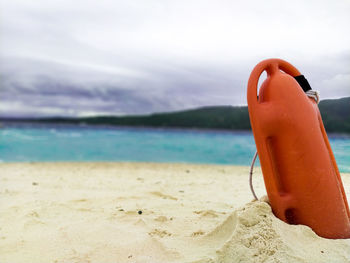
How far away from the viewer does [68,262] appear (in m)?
1.82

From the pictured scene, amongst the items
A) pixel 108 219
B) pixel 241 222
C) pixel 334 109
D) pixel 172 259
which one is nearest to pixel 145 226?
pixel 108 219

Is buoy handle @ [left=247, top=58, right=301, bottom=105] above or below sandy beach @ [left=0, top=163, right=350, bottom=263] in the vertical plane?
above

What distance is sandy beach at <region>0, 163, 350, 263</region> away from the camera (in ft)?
5.65

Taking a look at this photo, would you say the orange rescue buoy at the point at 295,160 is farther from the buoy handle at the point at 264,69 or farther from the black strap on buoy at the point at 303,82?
the black strap on buoy at the point at 303,82

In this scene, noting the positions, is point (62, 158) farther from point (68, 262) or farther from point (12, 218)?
point (68, 262)

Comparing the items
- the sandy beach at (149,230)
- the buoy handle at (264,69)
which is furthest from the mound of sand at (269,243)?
the buoy handle at (264,69)

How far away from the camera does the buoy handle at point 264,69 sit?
2.01 metres

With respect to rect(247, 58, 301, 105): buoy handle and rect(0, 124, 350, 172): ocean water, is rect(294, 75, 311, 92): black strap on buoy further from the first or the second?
rect(0, 124, 350, 172): ocean water

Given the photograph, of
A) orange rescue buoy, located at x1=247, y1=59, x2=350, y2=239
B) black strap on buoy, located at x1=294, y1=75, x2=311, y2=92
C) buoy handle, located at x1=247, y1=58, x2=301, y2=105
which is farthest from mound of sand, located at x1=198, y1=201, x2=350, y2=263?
black strap on buoy, located at x1=294, y1=75, x2=311, y2=92

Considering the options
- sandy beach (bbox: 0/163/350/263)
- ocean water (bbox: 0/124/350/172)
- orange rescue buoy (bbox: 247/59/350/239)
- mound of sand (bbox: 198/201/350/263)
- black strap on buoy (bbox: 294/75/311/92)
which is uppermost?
black strap on buoy (bbox: 294/75/311/92)

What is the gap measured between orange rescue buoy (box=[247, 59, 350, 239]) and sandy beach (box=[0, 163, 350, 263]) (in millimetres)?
109

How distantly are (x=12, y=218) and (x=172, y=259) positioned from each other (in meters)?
1.69

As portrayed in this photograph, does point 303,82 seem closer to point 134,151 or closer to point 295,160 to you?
point 295,160

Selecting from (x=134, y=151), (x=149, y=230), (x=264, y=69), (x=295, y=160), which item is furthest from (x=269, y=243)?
(x=134, y=151)
